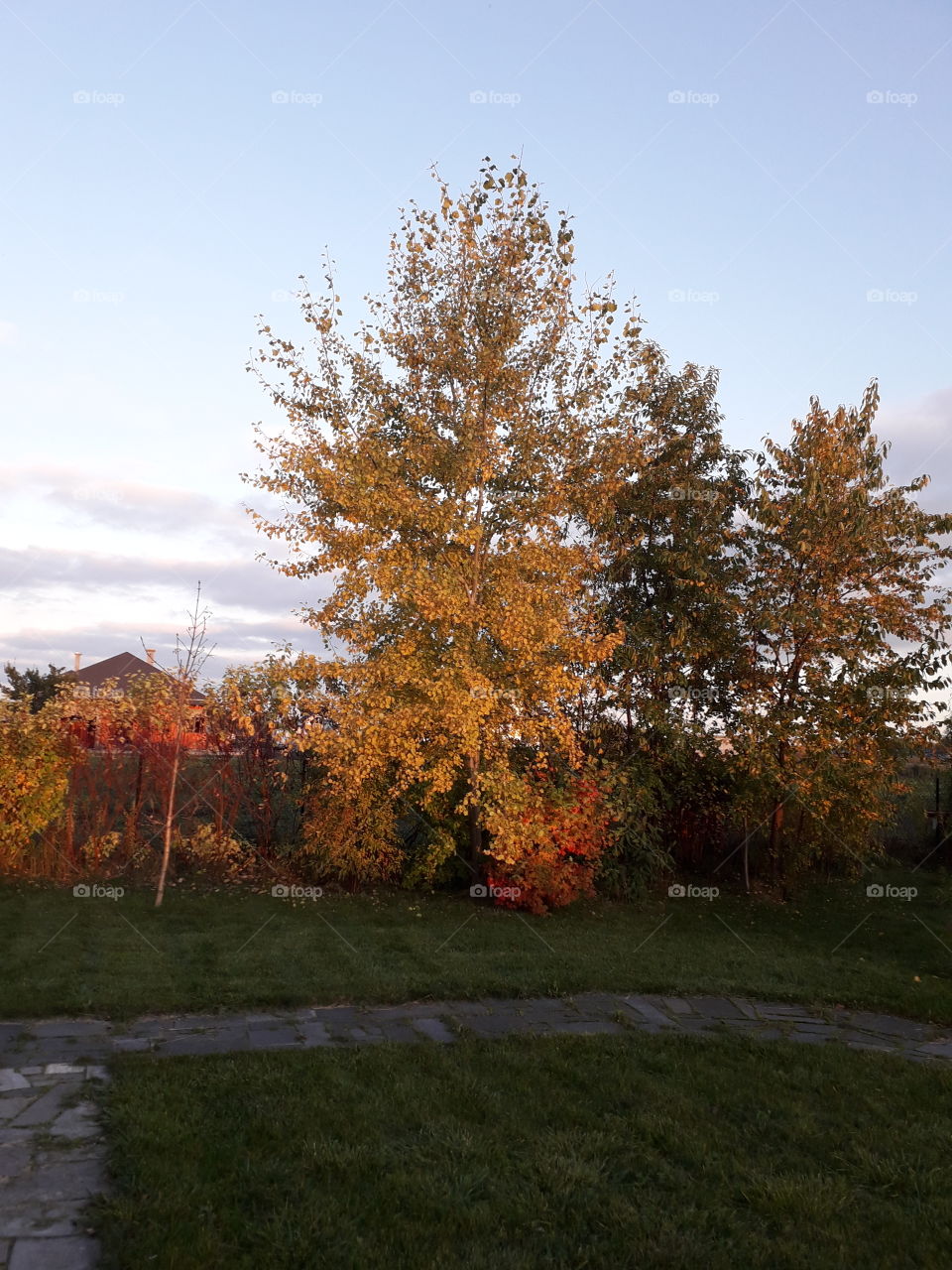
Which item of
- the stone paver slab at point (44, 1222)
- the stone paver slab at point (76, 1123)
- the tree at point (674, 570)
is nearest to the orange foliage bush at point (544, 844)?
the tree at point (674, 570)

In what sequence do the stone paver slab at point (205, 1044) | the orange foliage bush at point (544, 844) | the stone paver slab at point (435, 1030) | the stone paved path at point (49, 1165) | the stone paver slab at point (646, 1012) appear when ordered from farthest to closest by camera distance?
the orange foliage bush at point (544, 844) → the stone paver slab at point (646, 1012) → the stone paver slab at point (435, 1030) → the stone paver slab at point (205, 1044) → the stone paved path at point (49, 1165)

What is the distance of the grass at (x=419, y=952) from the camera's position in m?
6.98

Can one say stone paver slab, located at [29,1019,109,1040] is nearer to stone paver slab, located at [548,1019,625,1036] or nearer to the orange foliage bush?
stone paver slab, located at [548,1019,625,1036]

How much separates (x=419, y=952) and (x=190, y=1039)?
2978 millimetres

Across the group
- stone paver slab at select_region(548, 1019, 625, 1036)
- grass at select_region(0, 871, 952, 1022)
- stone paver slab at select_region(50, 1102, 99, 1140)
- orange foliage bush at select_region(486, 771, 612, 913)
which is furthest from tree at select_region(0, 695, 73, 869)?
stone paver slab at select_region(548, 1019, 625, 1036)

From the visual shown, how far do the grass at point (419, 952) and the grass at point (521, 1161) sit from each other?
153 centimetres

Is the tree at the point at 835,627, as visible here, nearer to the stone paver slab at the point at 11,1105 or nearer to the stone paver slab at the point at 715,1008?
the stone paver slab at the point at 715,1008

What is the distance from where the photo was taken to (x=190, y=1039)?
5.86 metres

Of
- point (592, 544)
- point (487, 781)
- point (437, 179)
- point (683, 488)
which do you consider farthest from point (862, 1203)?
point (437, 179)

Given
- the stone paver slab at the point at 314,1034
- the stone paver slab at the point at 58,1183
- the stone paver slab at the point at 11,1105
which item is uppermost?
the stone paver slab at the point at 58,1183

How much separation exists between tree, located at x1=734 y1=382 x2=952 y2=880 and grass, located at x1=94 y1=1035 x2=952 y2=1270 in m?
6.72

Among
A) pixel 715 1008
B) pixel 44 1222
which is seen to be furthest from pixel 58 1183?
pixel 715 1008

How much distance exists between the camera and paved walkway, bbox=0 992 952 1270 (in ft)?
12.0

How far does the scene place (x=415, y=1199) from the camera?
12.7 ft
